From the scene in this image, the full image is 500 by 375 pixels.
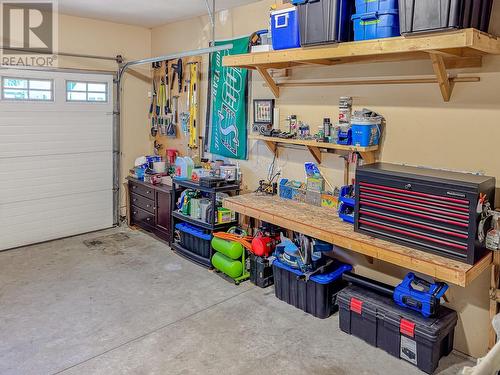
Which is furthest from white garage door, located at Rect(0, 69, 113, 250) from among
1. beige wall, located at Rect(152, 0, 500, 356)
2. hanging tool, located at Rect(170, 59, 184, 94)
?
beige wall, located at Rect(152, 0, 500, 356)

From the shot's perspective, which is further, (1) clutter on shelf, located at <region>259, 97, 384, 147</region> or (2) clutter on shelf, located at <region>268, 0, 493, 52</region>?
(1) clutter on shelf, located at <region>259, 97, 384, 147</region>

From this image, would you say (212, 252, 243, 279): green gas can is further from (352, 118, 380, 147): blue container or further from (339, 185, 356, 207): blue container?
(352, 118, 380, 147): blue container

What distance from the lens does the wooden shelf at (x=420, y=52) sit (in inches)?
92.2

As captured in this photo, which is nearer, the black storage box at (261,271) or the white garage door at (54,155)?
the black storage box at (261,271)

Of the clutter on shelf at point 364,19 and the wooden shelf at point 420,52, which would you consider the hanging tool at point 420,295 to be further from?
the clutter on shelf at point 364,19

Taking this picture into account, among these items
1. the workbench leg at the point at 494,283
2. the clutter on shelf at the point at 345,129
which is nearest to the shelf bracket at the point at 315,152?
the clutter on shelf at the point at 345,129

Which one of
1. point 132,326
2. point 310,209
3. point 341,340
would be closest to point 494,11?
point 310,209

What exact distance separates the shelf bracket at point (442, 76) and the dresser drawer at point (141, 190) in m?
3.67

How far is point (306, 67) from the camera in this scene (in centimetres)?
385

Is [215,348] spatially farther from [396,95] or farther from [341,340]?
[396,95]

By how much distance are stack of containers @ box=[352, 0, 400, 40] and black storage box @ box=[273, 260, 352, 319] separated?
1905 mm

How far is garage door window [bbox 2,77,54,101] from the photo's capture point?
16.1ft

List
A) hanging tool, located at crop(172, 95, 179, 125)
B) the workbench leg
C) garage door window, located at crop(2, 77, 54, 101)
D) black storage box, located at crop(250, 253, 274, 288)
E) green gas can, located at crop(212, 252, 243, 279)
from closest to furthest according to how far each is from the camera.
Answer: the workbench leg
black storage box, located at crop(250, 253, 274, 288)
green gas can, located at crop(212, 252, 243, 279)
garage door window, located at crop(2, 77, 54, 101)
hanging tool, located at crop(172, 95, 179, 125)

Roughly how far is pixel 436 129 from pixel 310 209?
1.22 m
